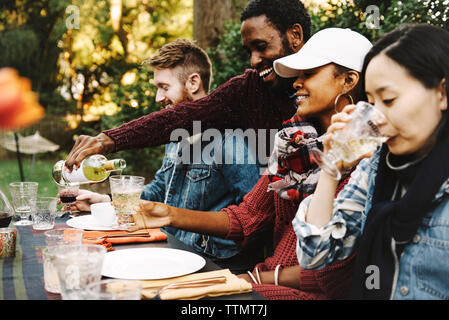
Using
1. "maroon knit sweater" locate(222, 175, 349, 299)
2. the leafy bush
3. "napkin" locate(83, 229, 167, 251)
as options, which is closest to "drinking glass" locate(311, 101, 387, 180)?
"maroon knit sweater" locate(222, 175, 349, 299)

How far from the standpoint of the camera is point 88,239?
198cm

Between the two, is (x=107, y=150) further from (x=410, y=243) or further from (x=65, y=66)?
(x=65, y=66)

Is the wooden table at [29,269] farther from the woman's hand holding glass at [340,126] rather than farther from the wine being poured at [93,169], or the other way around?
the woman's hand holding glass at [340,126]

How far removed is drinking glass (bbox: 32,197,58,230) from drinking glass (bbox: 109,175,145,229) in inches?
20.5

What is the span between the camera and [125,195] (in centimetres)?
187

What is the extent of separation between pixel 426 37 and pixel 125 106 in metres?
5.25

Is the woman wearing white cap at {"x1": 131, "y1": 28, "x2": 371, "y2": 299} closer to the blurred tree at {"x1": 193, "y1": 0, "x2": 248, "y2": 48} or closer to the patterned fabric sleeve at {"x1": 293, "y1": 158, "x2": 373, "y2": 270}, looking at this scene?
the patterned fabric sleeve at {"x1": 293, "y1": 158, "x2": 373, "y2": 270}

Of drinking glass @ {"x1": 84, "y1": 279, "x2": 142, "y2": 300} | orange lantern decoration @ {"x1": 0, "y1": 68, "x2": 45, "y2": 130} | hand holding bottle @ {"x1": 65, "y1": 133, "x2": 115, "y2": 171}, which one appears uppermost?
orange lantern decoration @ {"x1": 0, "y1": 68, "x2": 45, "y2": 130}

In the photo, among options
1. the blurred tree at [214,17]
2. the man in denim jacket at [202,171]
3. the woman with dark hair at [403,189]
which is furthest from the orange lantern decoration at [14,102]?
the blurred tree at [214,17]

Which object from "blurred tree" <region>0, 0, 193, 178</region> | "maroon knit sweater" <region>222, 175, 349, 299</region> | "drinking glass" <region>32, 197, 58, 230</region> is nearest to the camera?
"maroon knit sweater" <region>222, 175, 349, 299</region>

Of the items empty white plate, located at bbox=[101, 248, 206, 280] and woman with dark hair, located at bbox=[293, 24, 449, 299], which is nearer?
woman with dark hair, located at bbox=[293, 24, 449, 299]

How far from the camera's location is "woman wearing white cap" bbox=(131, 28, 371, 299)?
73.2 inches

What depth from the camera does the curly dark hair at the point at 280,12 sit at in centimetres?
264
